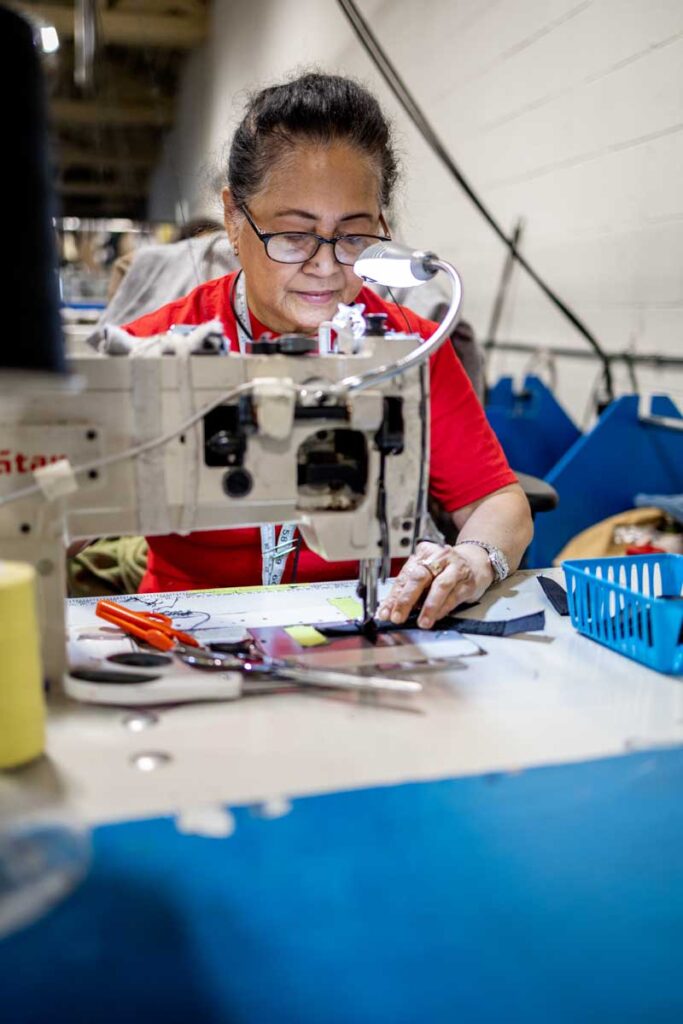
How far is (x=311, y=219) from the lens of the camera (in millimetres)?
1383

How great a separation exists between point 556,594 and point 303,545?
42 cm

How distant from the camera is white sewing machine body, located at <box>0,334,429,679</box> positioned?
0.94 metres

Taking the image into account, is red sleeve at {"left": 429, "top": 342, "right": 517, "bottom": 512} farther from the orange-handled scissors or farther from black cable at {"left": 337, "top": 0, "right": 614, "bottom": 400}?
black cable at {"left": 337, "top": 0, "right": 614, "bottom": 400}

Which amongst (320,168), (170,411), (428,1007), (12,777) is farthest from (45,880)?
(320,168)

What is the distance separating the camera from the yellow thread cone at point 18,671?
76 cm

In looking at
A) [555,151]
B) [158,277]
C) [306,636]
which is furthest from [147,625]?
[555,151]

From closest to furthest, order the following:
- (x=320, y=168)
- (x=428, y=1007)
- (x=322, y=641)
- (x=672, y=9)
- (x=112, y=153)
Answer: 1. (x=428, y=1007)
2. (x=322, y=641)
3. (x=320, y=168)
4. (x=672, y=9)
5. (x=112, y=153)

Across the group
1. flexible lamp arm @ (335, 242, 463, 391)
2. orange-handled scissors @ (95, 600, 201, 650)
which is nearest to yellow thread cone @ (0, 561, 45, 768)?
orange-handled scissors @ (95, 600, 201, 650)

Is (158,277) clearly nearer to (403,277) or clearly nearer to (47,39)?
(403,277)

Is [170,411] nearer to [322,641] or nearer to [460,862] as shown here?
[322,641]

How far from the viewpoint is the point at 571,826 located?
71 centimetres

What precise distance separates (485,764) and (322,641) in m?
0.35

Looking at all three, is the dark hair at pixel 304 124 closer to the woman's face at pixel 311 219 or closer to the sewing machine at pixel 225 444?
the woman's face at pixel 311 219

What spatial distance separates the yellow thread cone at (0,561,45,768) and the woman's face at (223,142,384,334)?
790 mm
